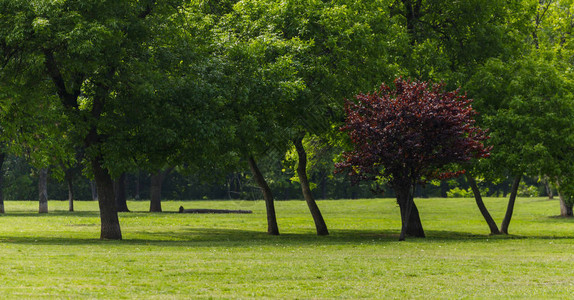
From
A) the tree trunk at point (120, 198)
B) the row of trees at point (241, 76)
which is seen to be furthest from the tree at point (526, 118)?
the tree trunk at point (120, 198)

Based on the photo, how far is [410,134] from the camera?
27.1m

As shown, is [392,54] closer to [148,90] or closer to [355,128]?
[355,128]

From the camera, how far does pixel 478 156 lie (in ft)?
90.8

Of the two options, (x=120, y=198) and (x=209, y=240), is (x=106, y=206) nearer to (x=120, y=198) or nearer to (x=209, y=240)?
(x=209, y=240)

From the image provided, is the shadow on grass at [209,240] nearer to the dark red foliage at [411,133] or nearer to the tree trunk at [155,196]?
the dark red foliage at [411,133]

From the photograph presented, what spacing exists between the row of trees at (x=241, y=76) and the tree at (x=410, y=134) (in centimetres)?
245

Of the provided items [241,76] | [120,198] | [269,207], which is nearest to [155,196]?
[120,198]

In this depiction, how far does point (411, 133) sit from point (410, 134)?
11 centimetres

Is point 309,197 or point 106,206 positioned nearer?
point 106,206

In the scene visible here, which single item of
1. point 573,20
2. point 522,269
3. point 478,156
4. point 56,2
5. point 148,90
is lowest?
point 522,269

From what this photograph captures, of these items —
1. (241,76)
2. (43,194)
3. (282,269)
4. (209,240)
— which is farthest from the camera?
(43,194)

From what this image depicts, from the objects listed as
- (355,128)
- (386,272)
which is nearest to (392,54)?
(355,128)

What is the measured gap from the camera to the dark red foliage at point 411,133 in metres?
27.0

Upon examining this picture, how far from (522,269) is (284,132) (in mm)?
12345
